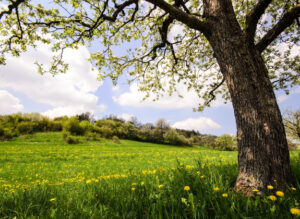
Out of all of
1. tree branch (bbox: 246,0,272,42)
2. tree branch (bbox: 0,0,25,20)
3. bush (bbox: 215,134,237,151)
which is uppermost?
tree branch (bbox: 0,0,25,20)

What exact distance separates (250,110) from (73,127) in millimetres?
45125

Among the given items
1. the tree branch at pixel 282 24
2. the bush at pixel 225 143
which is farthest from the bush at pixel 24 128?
the bush at pixel 225 143

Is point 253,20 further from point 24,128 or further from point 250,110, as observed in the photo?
point 24,128

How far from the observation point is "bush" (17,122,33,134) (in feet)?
110

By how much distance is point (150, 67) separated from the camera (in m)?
8.04

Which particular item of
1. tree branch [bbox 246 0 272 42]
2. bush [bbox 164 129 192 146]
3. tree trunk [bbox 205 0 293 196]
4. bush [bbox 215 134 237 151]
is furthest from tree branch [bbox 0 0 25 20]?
bush [bbox 215 134 237 151]

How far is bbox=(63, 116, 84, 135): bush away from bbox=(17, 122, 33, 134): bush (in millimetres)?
7426

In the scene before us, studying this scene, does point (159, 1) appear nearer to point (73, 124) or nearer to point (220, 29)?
point (220, 29)

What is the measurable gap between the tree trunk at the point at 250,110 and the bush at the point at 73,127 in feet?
144

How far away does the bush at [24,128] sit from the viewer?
33.5m

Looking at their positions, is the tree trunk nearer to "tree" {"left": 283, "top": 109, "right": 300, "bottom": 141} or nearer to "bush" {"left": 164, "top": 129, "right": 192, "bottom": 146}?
"tree" {"left": 283, "top": 109, "right": 300, "bottom": 141}

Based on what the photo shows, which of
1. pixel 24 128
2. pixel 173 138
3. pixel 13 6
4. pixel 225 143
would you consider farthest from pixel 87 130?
pixel 225 143

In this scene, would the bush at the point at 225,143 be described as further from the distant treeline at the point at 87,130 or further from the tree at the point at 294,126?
the tree at the point at 294,126

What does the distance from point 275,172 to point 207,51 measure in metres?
7.02
